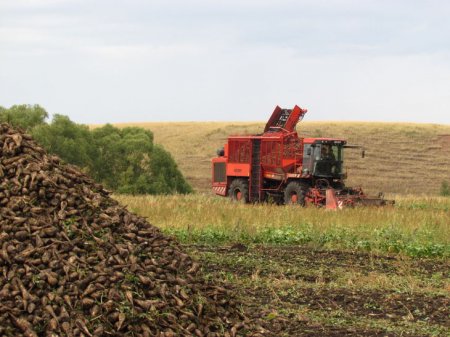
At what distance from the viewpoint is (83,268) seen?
6.72 metres

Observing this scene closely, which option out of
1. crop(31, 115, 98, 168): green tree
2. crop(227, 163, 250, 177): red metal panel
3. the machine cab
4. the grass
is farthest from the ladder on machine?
crop(31, 115, 98, 168): green tree

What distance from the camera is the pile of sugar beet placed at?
6328mm

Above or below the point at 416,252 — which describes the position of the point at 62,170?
above

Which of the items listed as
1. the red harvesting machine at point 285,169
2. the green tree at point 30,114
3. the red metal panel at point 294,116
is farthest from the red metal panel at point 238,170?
the green tree at point 30,114

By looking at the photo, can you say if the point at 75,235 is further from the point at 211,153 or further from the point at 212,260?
the point at 211,153

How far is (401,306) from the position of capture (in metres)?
8.92

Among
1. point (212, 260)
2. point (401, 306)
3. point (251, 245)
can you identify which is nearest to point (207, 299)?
point (401, 306)

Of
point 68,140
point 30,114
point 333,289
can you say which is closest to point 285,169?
point 333,289

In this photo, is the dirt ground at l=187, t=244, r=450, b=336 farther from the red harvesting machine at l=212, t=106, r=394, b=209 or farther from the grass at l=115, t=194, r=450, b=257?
the red harvesting machine at l=212, t=106, r=394, b=209

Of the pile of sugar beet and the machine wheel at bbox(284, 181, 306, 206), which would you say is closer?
the pile of sugar beet

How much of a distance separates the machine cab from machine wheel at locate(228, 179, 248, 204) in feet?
8.36

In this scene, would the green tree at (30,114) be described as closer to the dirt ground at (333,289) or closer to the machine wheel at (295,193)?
the machine wheel at (295,193)

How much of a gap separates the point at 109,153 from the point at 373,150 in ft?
69.4

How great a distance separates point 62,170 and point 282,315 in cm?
246
